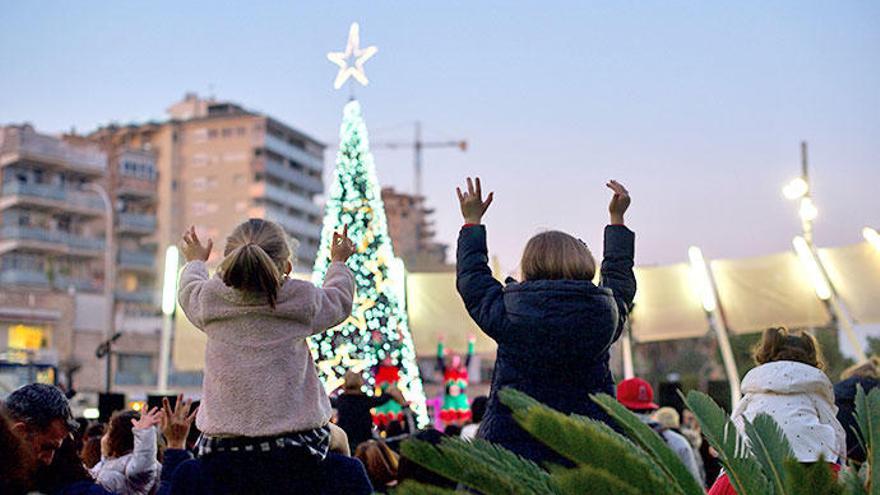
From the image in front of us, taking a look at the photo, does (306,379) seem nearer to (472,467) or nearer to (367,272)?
(472,467)

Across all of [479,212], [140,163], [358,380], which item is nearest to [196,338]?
[358,380]

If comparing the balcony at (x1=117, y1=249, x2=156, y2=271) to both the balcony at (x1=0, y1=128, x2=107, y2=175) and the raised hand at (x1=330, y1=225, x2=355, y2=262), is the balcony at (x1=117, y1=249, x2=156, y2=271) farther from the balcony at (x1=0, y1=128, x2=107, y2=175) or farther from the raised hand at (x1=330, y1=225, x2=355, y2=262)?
the raised hand at (x1=330, y1=225, x2=355, y2=262)

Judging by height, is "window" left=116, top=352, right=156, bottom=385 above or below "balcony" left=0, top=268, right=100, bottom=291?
below

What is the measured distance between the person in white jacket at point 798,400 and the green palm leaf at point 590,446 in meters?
2.67

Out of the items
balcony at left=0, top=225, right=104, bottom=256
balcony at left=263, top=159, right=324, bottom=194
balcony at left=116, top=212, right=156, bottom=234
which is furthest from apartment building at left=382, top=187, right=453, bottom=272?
balcony at left=0, top=225, right=104, bottom=256

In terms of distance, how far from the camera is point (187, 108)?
383 feet

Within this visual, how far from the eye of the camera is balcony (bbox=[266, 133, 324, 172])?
11506 centimetres

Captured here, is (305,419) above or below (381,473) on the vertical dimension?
above

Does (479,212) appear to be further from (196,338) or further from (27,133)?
(27,133)

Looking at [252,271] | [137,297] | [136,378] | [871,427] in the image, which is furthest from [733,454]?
[137,297]

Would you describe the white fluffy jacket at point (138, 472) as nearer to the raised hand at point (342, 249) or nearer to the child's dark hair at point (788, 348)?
the raised hand at point (342, 249)

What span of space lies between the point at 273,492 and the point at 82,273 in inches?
3422

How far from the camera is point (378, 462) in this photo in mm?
7938

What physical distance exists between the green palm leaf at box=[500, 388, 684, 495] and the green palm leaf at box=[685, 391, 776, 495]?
0.34 metres
